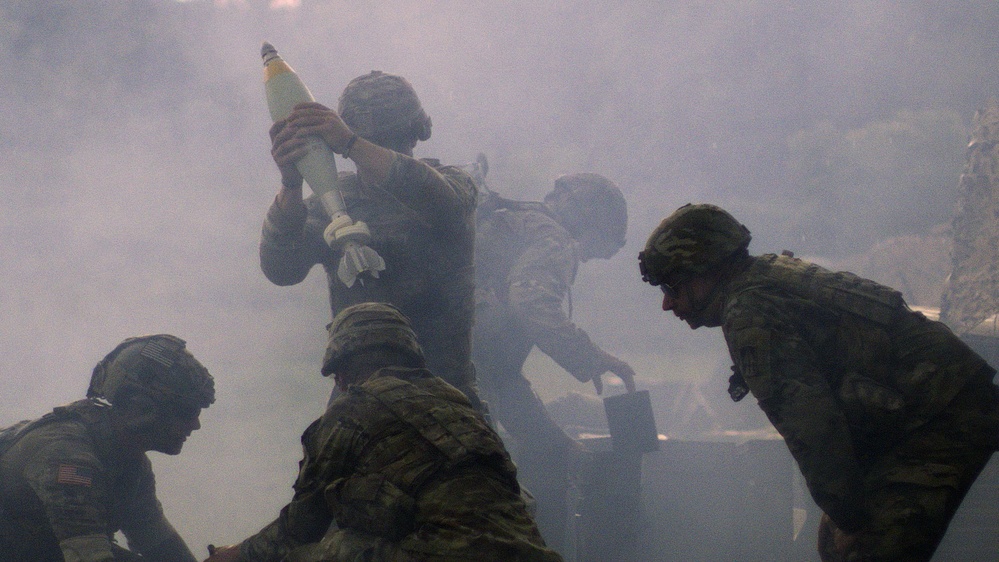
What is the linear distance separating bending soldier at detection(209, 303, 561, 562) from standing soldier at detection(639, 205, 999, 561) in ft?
4.11

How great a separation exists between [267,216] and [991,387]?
420 cm

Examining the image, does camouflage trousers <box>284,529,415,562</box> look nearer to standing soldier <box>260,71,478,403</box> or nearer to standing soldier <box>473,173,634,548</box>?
standing soldier <box>260,71,478,403</box>

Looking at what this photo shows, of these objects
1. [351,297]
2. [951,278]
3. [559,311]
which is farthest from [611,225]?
[351,297]

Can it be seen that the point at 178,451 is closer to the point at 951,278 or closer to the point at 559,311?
the point at 559,311

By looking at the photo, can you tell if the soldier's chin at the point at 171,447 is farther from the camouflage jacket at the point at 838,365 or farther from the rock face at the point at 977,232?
the rock face at the point at 977,232

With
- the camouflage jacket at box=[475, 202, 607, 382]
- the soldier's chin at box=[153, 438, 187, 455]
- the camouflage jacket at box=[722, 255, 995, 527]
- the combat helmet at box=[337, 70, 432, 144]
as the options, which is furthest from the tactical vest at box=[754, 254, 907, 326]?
the camouflage jacket at box=[475, 202, 607, 382]

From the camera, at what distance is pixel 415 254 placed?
15.6 feet

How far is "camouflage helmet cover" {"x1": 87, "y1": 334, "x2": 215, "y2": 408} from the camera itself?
15.6ft

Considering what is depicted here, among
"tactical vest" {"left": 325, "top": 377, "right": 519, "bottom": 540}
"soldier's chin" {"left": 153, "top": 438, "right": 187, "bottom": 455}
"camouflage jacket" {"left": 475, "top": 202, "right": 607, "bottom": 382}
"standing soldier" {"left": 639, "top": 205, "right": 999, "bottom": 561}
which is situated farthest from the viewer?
"camouflage jacket" {"left": 475, "top": 202, "right": 607, "bottom": 382}

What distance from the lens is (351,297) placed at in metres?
4.74

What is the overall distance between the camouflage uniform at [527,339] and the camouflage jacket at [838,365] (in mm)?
5314

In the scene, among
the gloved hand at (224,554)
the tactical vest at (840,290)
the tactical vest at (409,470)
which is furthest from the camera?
the gloved hand at (224,554)

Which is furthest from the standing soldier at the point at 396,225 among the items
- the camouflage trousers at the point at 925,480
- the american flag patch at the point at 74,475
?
the camouflage trousers at the point at 925,480

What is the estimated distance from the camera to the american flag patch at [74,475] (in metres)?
4.03
